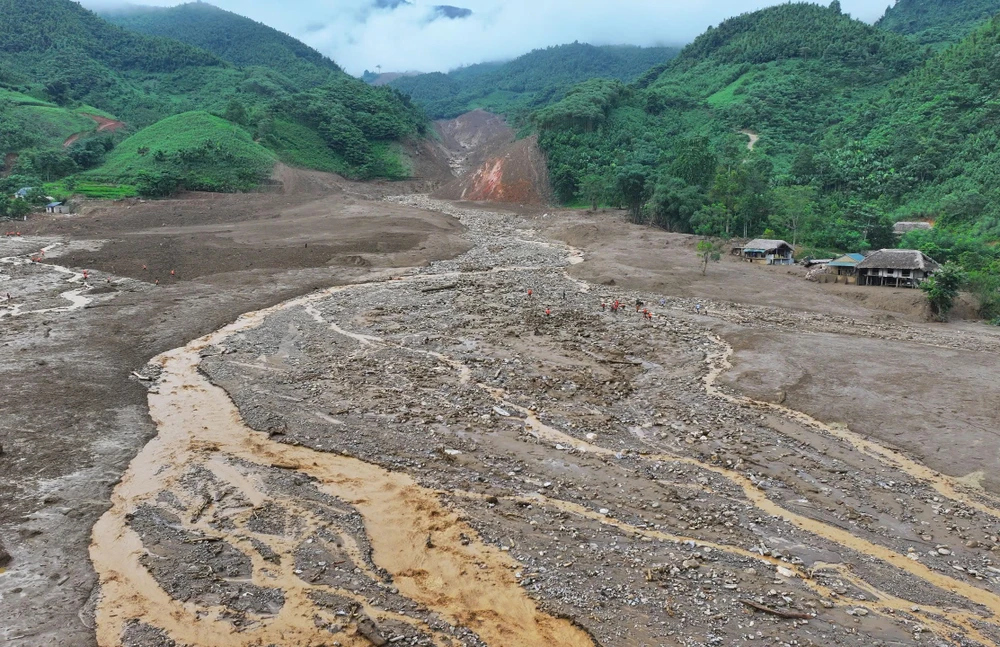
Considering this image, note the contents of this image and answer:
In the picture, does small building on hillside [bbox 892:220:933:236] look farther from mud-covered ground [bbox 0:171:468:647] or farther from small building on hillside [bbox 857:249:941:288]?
mud-covered ground [bbox 0:171:468:647]

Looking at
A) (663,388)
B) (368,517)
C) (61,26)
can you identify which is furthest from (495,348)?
(61,26)

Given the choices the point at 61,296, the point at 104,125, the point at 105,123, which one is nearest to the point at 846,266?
the point at 61,296

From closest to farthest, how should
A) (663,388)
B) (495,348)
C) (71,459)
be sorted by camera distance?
1. (71,459)
2. (663,388)
3. (495,348)

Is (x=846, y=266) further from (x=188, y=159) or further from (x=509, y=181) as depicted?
(x=188, y=159)

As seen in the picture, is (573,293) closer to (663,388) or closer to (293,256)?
(663,388)

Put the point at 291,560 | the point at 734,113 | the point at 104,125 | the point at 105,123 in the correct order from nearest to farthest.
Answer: the point at 291,560
the point at 734,113
the point at 104,125
the point at 105,123
